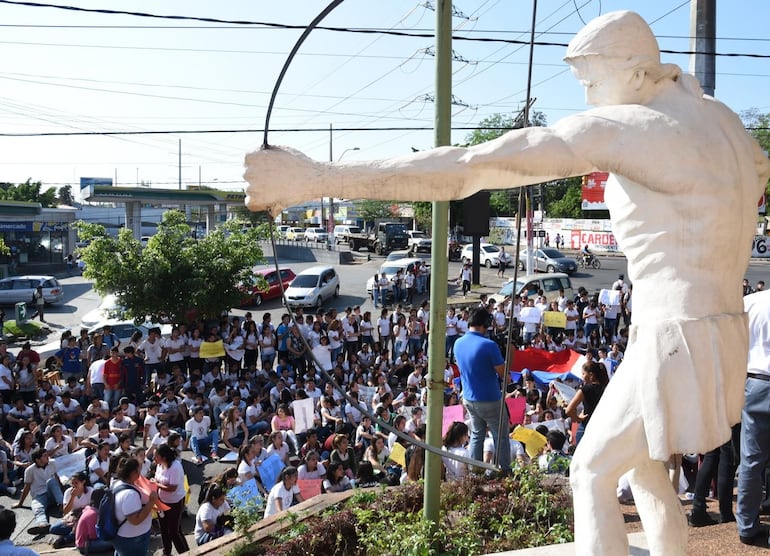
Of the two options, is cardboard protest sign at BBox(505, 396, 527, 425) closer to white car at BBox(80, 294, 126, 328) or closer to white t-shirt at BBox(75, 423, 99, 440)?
white t-shirt at BBox(75, 423, 99, 440)

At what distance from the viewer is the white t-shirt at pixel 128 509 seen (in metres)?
5.81

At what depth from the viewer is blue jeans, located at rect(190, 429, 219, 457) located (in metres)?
9.57

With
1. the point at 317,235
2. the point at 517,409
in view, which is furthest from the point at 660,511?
the point at 317,235

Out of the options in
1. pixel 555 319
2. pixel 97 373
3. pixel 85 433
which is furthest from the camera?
pixel 555 319

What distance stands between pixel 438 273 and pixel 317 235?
47.6 metres

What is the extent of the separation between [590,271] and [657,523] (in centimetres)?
3115

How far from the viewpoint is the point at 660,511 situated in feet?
8.35

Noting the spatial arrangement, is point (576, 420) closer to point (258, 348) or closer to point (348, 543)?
point (348, 543)

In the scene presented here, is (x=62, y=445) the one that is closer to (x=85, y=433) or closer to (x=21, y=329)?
(x=85, y=433)

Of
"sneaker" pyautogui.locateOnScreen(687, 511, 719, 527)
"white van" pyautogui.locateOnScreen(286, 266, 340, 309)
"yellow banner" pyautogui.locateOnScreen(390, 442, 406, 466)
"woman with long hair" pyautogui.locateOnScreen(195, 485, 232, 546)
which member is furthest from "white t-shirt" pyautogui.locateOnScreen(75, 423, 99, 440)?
"white van" pyautogui.locateOnScreen(286, 266, 340, 309)

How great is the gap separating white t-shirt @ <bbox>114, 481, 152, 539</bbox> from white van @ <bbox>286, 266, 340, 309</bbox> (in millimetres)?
15920

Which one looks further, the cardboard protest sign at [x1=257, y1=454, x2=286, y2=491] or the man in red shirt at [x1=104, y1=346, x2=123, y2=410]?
the man in red shirt at [x1=104, y1=346, x2=123, y2=410]

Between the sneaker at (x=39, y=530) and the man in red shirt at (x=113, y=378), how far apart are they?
3.48 m

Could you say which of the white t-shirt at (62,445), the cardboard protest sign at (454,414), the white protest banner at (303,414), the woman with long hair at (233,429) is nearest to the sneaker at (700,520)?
the cardboard protest sign at (454,414)
